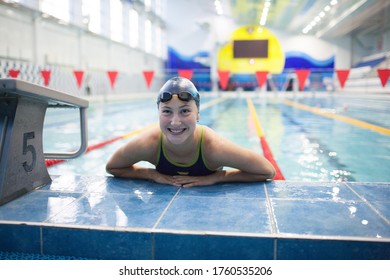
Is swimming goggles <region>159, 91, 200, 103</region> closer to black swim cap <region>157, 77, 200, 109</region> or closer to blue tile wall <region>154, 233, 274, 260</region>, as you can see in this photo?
black swim cap <region>157, 77, 200, 109</region>

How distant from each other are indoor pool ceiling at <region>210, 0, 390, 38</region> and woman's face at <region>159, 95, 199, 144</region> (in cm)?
1815

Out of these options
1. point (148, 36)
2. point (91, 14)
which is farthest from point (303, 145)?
point (148, 36)

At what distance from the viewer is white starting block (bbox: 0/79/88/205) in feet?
6.66

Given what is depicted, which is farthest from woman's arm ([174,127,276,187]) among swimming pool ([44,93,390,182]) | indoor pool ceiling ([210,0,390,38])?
indoor pool ceiling ([210,0,390,38])

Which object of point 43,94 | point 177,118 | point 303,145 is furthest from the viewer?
point 303,145

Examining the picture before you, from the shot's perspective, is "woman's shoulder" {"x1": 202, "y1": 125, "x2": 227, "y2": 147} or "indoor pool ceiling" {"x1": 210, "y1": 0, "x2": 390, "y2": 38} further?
"indoor pool ceiling" {"x1": 210, "y1": 0, "x2": 390, "y2": 38}

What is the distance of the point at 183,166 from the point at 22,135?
1064 mm

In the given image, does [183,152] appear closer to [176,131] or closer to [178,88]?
[176,131]

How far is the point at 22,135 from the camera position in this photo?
2.18m

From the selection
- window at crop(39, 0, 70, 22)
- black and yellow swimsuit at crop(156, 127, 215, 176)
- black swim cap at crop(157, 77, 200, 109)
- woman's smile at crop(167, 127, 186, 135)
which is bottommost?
black and yellow swimsuit at crop(156, 127, 215, 176)

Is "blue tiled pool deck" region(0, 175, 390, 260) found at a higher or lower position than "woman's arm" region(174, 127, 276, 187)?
lower

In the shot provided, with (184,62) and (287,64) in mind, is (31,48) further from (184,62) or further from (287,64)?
(287,64)

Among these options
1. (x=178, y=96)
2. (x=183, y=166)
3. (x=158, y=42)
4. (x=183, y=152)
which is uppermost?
(x=158, y=42)
